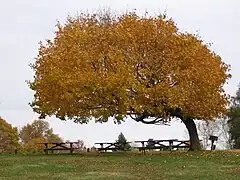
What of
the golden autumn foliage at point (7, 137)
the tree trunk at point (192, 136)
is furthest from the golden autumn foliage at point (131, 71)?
the golden autumn foliage at point (7, 137)

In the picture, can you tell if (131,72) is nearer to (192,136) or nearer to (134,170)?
(192,136)

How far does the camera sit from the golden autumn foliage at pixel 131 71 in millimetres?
32594

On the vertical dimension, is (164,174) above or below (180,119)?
below

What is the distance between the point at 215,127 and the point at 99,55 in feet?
159

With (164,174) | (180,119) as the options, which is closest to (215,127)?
(180,119)

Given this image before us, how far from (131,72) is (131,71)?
0.28 ft

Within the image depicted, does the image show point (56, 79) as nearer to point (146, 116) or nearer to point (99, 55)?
point (99, 55)

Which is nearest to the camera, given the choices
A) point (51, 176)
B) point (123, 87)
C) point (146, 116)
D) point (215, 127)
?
point (51, 176)

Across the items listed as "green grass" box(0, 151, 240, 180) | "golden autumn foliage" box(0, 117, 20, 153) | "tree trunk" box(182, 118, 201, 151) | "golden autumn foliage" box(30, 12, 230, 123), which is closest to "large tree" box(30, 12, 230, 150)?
"golden autumn foliage" box(30, 12, 230, 123)

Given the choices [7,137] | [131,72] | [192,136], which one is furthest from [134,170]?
[7,137]

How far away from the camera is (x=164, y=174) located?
20.7 m

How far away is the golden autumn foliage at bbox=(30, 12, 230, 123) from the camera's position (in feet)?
107

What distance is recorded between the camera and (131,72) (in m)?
32.5

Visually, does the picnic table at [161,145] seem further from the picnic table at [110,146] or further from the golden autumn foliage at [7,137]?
the golden autumn foliage at [7,137]
